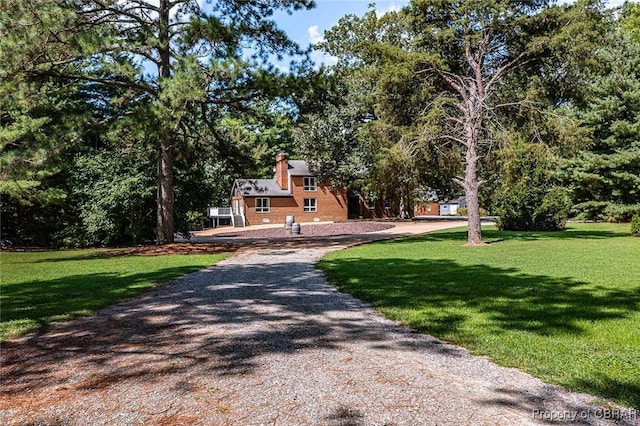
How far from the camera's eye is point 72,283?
29.1 feet

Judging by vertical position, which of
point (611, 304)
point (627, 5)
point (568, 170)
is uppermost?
point (627, 5)

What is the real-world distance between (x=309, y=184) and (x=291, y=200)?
2303 mm

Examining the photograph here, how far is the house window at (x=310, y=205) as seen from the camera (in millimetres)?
41531

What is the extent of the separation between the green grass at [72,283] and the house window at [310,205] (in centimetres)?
2767

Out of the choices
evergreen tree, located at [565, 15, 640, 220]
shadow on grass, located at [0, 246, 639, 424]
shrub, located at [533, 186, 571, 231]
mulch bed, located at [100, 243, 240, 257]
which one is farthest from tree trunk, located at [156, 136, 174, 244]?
evergreen tree, located at [565, 15, 640, 220]

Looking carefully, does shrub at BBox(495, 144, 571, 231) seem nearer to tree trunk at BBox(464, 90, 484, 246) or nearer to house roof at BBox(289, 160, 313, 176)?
tree trunk at BBox(464, 90, 484, 246)

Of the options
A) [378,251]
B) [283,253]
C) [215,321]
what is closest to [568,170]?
[378,251]

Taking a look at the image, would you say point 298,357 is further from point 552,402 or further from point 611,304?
point 611,304

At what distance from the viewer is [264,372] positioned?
3559mm

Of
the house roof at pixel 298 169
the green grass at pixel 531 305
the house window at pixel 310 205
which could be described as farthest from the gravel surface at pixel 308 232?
the green grass at pixel 531 305

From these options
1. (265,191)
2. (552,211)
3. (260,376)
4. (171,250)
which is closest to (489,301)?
(260,376)

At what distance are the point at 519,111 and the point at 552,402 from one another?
1600 centimetres

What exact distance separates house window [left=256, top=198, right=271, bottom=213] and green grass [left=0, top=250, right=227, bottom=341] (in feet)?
84.9

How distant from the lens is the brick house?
132ft
